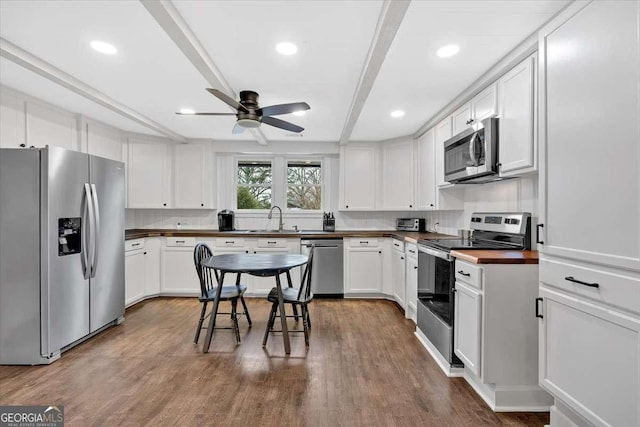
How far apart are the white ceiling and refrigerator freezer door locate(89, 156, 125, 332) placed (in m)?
0.80

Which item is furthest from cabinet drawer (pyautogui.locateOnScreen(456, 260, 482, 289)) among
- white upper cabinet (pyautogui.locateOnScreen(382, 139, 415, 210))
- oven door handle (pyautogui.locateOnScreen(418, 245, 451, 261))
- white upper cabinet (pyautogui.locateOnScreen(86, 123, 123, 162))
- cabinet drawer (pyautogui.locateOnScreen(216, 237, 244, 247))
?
white upper cabinet (pyautogui.locateOnScreen(86, 123, 123, 162))

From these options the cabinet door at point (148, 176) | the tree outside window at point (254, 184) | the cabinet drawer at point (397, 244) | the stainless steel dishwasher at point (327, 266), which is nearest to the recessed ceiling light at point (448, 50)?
the cabinet drawer at point (397, 244)

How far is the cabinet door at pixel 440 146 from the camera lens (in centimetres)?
353

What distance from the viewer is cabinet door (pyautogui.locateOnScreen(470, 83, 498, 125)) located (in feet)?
8.30

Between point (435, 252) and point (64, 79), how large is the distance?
3.48 metres

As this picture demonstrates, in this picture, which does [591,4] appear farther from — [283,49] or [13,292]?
[13,292]

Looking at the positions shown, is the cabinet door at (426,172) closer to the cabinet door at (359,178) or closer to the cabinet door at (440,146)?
the cabinet door at (440,146)

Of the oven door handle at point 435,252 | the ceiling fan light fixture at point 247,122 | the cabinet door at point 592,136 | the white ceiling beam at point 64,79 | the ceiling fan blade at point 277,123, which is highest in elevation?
the white ceiling beam at point 64,79

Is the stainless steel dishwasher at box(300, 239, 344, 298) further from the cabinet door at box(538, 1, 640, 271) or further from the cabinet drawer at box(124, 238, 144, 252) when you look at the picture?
the cabinet door at box(538, 1, 640, 271)

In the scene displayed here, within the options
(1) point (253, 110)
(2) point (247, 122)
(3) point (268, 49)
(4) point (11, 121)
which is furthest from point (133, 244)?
(3) point (268, 49)

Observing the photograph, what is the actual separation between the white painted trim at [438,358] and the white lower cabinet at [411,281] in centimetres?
28

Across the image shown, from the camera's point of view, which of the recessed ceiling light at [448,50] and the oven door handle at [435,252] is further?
the oven door handle at [435,252]

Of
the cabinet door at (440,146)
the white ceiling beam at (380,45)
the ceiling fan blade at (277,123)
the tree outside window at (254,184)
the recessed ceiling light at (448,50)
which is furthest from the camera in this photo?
the tree outside window at (254,184)

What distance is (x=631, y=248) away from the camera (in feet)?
4.22
